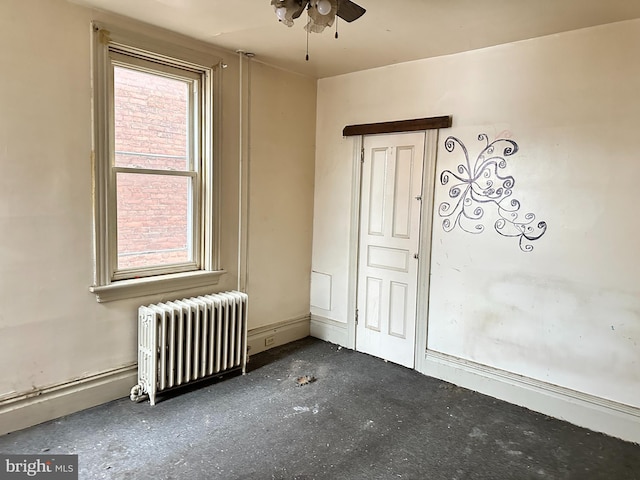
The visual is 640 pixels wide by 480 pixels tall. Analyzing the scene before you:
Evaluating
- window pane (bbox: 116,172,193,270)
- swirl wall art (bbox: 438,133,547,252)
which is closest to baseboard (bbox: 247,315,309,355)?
window pane (bbox: 116,172,193,270)

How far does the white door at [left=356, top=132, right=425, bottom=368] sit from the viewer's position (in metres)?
3.72

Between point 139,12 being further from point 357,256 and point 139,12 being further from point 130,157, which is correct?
→ point 357,256

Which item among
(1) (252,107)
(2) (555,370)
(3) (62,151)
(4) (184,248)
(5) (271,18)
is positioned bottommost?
(2) (555,370)

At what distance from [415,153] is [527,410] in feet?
7.19

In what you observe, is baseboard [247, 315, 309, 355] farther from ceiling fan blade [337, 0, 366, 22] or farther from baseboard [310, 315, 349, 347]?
ceiling fan blade [337, 0, 366, 22]

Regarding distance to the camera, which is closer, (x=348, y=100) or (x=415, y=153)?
(x=415, y=153)

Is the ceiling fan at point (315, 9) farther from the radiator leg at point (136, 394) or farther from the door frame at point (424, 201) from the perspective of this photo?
the radiator leg at point (136, 394)

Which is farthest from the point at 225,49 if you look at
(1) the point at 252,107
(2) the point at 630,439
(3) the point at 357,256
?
(2) the point at 630,439

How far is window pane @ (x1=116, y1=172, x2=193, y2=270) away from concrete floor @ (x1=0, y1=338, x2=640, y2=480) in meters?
1.05

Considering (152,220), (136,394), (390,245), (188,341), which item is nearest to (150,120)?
(152,220)

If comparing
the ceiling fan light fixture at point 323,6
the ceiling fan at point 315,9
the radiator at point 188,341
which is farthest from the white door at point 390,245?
the ceiling fan light fixture at point 323,6

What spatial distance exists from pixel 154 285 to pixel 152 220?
0.50 metres

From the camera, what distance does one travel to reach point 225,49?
3.51m

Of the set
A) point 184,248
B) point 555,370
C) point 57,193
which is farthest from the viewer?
point 184,248
